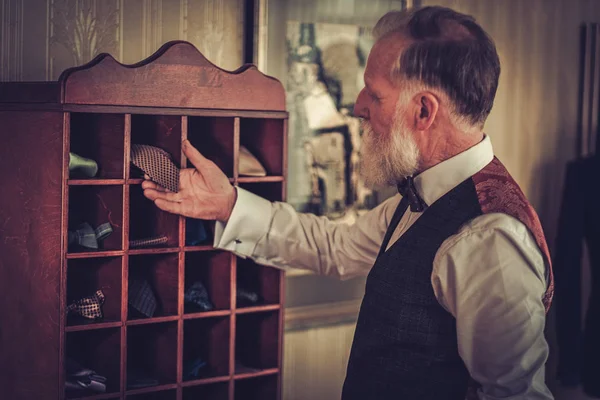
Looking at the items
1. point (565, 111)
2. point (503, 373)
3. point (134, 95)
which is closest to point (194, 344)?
point (134, 95)

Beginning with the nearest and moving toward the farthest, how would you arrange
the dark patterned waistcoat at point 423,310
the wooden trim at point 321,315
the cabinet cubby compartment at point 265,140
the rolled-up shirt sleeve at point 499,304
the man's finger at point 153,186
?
the rolled-up shirt sleeve at point 499,304 → the dark patterned waistcoat at point 423,310 → the man's finger at point 153,186 → the cabinet cubby compartment at point 265,140 → the wooden trim at point 321,315

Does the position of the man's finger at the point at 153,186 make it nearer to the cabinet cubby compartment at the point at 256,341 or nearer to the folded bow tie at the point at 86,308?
the folded bow tie at the point at 86,308

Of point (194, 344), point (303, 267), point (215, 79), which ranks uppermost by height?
point (215, 79)

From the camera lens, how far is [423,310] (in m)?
2.11

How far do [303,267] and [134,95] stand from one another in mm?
885

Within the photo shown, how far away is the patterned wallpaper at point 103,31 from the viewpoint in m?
2.54

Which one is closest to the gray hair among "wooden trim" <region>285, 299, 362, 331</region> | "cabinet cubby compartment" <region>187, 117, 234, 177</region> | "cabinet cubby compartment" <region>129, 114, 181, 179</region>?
"cabinet cubby compartment" <region>187, 117, 234, 177</region>

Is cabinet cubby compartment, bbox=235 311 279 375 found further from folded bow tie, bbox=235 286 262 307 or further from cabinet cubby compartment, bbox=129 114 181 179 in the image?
cabinet cubby compartment, bbox=129 114 181 179

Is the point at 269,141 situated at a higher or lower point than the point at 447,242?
higher

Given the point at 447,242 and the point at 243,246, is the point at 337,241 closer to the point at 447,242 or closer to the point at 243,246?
the point at 243,246

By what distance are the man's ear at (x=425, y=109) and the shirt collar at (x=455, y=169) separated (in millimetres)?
128

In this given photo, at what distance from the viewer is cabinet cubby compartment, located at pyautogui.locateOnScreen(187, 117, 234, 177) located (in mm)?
2486

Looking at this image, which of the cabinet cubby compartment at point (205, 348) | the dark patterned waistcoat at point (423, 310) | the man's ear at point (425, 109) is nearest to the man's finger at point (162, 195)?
the cabinet cubby compartment at point (205, 348)

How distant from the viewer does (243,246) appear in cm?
252
